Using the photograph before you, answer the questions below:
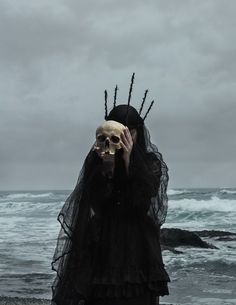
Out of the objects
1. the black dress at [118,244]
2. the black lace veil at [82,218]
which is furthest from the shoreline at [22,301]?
the black dress at [118,244]

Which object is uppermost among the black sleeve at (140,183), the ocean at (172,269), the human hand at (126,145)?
the human hand at (126,145)

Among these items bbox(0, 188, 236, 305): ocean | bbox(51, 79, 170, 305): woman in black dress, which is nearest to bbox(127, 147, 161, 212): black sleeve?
bbox(51, 79, 170, 305): woman in black dress

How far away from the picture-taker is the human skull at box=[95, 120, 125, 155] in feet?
9.29

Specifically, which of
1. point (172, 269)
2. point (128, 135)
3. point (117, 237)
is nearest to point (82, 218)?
point (117, 237)

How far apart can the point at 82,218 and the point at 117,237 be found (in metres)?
0.18

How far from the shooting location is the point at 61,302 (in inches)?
117

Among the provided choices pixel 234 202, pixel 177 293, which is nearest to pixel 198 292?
pixel 177 293

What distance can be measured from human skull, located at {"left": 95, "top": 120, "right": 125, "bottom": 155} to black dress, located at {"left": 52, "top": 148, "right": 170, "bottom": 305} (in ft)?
0.26

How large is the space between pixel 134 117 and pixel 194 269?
13.6m

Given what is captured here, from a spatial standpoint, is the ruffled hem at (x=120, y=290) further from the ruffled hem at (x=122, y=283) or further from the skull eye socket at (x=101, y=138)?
the skull eye socket at (x=101, y=138)

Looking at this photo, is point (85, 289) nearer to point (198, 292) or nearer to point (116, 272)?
point (116, 272)

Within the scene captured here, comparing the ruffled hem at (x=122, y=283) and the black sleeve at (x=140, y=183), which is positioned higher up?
the black sleeve at (x=140, y=183)

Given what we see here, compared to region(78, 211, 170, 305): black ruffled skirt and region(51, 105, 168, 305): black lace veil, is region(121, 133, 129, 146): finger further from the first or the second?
region(78, 211, 170, 305): black ruffled skirt

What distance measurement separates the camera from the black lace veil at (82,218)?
289cm
